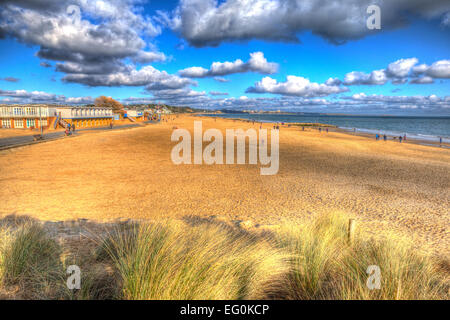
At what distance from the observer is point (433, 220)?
27.6 ft

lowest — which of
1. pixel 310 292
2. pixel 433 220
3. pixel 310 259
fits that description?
pixel 433 220

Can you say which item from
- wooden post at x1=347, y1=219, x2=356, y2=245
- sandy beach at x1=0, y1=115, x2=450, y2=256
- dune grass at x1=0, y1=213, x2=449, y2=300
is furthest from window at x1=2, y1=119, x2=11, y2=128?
wooden post at x1=347, y1=219, x2=356, y2=245

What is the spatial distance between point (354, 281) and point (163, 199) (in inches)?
322

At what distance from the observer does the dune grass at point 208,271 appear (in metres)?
2.99

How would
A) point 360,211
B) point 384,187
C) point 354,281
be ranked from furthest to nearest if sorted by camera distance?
point 384,187 → point 360,211 → point 354,281

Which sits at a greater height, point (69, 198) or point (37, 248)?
point (37, 248)

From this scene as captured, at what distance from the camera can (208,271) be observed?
327 cm

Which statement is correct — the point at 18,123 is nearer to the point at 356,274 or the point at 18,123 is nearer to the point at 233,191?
the point at 233,191

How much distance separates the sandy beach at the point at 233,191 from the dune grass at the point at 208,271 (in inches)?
143
